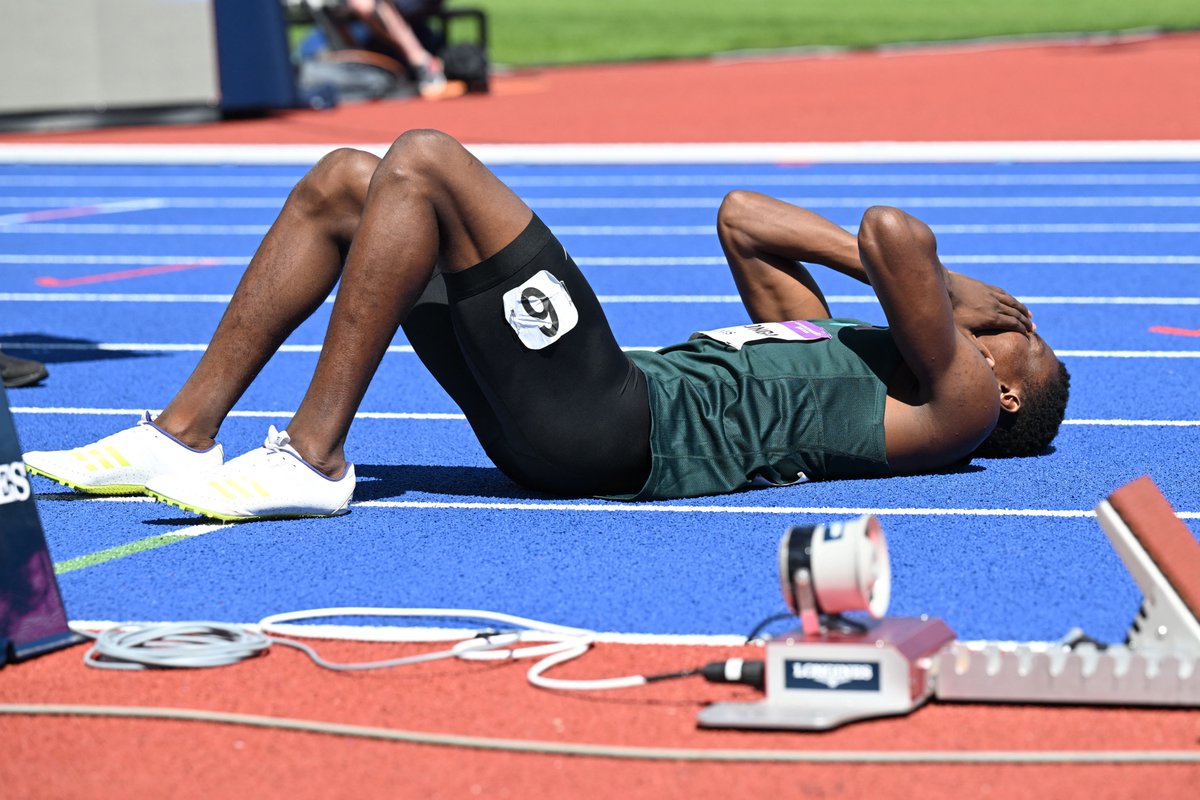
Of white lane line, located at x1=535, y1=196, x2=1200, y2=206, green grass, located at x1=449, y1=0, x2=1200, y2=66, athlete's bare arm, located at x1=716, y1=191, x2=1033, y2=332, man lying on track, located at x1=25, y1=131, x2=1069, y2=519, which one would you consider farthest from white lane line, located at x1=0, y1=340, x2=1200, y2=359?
green grass, located at x1=449, y1=0, x2=1200, y2=66

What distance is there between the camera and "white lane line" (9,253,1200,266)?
9.07 m

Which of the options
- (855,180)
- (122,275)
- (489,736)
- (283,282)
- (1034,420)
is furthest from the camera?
(855,180)

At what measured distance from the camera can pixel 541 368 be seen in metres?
4.04

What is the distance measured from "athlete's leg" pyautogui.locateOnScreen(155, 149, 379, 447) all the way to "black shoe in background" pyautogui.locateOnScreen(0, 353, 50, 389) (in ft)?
7.21

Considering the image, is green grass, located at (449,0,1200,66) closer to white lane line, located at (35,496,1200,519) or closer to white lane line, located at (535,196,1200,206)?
white lane line, located at (535,196,1200,206)

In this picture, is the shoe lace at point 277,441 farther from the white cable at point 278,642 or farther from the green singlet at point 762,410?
the green singlet at point 762,410

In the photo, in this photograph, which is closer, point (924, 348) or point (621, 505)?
point (924, 348)

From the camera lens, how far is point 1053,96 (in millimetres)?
17703

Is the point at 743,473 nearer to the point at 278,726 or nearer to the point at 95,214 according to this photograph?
the point at 278,726

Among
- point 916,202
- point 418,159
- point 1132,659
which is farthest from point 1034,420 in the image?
point 916,202

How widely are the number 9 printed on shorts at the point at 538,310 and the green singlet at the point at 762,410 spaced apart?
1.20ft

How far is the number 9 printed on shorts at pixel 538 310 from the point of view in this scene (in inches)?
157

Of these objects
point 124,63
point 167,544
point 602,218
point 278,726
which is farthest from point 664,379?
point 124,63

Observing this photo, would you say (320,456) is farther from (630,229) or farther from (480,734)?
(630,229)
